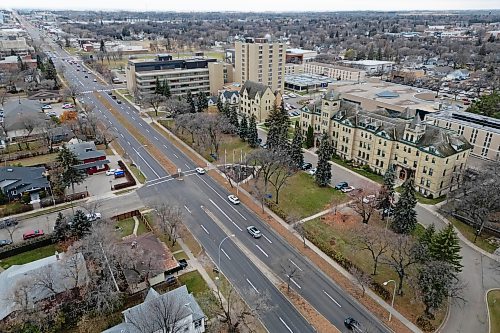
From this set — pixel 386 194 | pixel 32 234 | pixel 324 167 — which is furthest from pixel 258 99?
pixel 32 234

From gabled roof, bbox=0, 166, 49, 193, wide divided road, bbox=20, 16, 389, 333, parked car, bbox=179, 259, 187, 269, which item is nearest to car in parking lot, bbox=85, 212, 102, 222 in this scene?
wide divided road, bbox=20, 16, 389, 333

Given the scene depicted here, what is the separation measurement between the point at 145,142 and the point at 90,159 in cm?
1801

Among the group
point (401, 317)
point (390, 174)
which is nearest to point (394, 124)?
point (390, 174)

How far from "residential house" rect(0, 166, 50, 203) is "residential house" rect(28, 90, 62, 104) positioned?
64170mm

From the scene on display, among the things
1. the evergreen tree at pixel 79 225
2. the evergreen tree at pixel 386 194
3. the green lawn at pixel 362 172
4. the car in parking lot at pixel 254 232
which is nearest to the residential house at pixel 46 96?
the evergreen tree at pixel 79 225

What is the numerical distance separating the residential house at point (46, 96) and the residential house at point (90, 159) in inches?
2252

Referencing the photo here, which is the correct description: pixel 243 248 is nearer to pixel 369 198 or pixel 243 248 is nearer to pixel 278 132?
pixel 369 198

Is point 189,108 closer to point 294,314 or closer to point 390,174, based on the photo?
point 390,174

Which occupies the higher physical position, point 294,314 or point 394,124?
point 394,124

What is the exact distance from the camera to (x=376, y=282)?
42219 mm

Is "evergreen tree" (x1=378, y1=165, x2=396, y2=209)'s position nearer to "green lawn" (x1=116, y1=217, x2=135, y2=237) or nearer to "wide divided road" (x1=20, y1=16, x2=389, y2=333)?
"wide divided road" (x1=20, y1=16, x2=389, y2=333)

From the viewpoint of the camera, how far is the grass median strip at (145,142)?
74.6m

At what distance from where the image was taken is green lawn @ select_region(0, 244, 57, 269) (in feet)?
151

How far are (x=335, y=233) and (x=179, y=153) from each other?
1686 inches
